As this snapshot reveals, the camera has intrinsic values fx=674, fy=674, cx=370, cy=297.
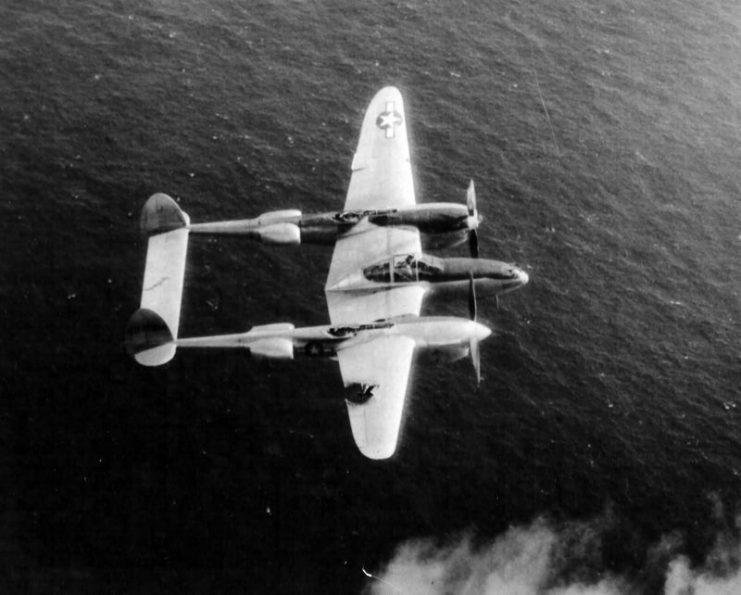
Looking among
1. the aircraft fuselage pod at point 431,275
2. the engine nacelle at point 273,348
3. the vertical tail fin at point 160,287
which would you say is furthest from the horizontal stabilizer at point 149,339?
the aircraft fuselage pod at point 431,275

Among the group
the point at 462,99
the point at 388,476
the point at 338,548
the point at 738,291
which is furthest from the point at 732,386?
the point at 462,99

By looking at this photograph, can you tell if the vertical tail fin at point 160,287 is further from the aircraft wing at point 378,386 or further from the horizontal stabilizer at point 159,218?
the aircraft wing at point 378,386

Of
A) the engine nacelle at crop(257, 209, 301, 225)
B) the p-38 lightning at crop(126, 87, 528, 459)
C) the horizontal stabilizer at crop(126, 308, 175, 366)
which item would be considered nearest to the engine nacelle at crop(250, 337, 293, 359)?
the p-38 lightning at crop(126, 87, 528, 459)

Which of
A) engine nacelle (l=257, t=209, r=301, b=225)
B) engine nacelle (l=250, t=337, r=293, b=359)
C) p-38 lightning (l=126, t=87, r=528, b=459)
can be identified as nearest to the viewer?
p-38 lightning (l=126, t=87, r=528, b=459)

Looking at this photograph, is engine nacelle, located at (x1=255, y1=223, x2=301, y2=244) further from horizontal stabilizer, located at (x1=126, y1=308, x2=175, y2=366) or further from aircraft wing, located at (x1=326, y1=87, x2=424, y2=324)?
horizontal stabilizer, located at (x1=126, y1=308, x2=175, y2=366)

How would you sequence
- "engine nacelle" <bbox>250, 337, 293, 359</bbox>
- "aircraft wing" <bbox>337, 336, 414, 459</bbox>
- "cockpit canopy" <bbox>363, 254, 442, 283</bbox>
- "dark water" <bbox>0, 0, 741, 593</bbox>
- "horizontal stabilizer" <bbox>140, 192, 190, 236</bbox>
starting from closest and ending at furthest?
"aircraft wing" <bbox>337, 336, 414, 459</bbox> < "engine nacelle" <bbox>250, 337, 293, 359</bbox> < "dark water" <bbox>0, 0, 741, 593</bbox> < "cockpit canopy" <bbox>363, 254, 442, 283</bbox> < "horizontal stabilizer" <bbox>140, 192, 190, 236</bbox>

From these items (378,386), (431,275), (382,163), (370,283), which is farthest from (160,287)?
(382,163)
